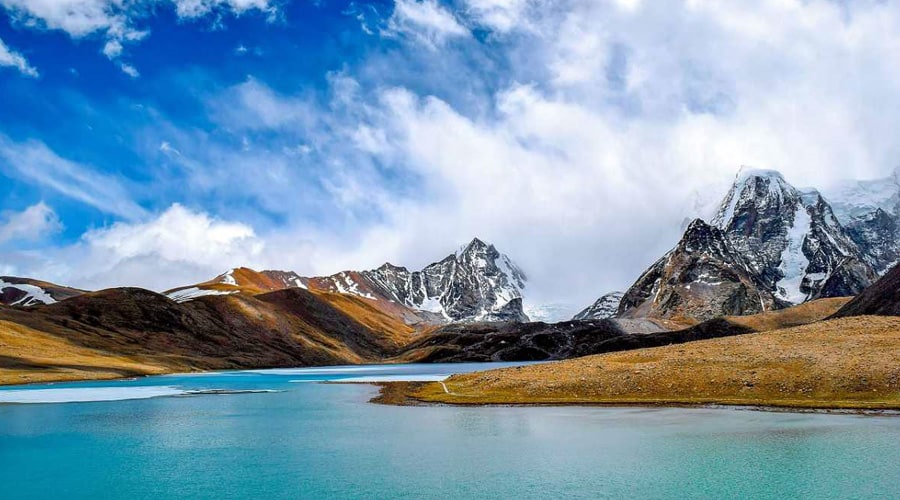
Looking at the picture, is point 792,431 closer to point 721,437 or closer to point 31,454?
point 721,437

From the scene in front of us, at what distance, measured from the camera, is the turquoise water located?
3947 cm

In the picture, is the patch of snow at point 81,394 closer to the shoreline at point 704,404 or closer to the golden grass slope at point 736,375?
the shoreline at point 704,404

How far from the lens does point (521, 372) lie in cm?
10794

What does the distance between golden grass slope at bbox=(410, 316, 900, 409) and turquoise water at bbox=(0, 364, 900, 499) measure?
9.00m

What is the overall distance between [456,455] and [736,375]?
50924mm

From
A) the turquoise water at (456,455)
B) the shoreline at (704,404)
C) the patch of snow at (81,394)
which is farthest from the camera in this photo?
the patch of snow at (81,394)

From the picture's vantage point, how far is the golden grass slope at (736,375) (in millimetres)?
76438

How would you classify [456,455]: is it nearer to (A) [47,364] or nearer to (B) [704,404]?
(B) [704,404]

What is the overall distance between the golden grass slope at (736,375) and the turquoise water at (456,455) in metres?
9.00

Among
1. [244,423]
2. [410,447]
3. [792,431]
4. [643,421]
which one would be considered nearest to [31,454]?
[244,423]

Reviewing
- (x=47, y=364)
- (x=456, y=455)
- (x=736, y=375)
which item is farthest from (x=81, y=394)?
(x=736, y=375)

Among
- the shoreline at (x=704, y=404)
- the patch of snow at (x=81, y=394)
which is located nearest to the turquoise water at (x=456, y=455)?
the shoreline at (x=704, y=404)

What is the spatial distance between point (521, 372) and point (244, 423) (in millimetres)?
48083

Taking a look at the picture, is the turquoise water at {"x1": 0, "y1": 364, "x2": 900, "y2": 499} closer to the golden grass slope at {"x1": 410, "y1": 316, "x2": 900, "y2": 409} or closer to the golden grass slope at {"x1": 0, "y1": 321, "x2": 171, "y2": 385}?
the golden grass slope at {"x1": 410, "y1": 316, "x2": 900, "y2": 409}
